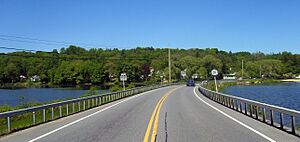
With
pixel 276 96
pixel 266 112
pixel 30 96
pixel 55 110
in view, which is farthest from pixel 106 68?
pixel 266 112

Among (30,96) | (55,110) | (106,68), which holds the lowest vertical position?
(30,96)

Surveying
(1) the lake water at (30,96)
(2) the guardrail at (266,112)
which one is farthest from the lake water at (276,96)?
(1) the lake water at (30,96)

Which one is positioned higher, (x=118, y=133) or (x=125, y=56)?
(x=125, y=56)

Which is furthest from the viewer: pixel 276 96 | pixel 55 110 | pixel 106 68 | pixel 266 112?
pixel 106 68

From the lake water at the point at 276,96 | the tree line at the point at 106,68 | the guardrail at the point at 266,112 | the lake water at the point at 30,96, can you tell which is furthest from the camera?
the tree line at the point at 106,68

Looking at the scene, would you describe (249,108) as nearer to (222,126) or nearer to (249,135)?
(222,126)

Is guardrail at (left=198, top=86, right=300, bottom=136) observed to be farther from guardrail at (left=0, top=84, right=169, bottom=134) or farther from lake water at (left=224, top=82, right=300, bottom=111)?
lake water at (left=224, top=82, right=300, bottom=111)

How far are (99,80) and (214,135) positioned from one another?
125689 millimetres

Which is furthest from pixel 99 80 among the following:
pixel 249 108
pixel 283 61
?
pixel 249 108

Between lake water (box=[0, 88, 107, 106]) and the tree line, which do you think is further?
the tree line

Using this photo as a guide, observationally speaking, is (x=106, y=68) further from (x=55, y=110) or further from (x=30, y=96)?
(x=55, y=110)

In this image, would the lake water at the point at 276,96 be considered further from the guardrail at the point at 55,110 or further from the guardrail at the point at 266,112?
the guardrail at the point at 55,110

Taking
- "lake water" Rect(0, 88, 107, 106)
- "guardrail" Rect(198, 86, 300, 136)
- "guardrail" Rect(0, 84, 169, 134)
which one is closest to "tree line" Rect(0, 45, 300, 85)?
"lake water" Rect(0, 88, 107, 106)

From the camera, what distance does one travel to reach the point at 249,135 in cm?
1212
